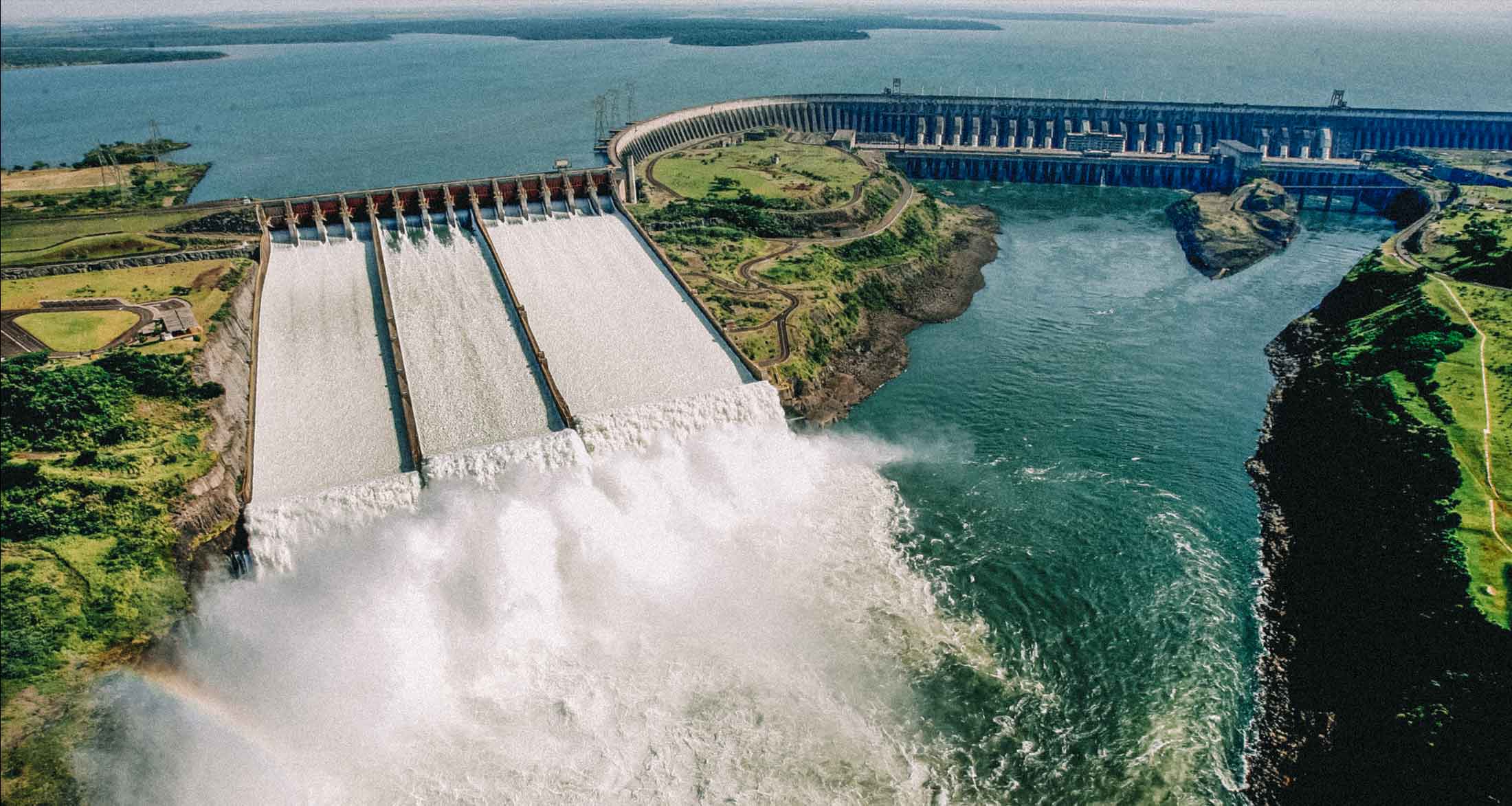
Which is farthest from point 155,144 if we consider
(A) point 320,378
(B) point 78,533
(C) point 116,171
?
(B) point 78,533

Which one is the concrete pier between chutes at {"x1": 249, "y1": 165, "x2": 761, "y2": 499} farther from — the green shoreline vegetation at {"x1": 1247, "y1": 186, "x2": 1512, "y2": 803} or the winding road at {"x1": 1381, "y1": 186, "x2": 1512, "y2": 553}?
the winding road at {"x1": 1381, "y1": 186, "x2": 1512, "y2": 553}

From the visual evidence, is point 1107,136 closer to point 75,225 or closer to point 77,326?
point 77,326

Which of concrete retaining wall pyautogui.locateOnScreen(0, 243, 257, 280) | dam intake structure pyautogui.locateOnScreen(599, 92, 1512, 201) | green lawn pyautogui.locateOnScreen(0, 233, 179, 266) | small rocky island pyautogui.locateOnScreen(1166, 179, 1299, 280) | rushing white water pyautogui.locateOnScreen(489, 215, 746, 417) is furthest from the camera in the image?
dam intake structure pyautogui.locateOnScreen(599, 92, 1512, 201)

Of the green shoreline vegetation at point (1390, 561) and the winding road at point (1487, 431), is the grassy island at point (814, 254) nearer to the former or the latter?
the green shoreline vegetation at point (1390, 561)

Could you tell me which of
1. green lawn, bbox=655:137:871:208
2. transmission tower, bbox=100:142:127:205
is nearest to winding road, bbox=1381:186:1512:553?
green lawn, bbox=655:137:871:208

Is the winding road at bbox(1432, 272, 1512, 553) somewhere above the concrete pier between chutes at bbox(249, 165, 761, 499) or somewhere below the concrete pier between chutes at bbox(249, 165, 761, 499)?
below

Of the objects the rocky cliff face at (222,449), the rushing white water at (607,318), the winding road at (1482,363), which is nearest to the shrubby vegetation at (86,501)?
the rocky cliff face at (222,449)
